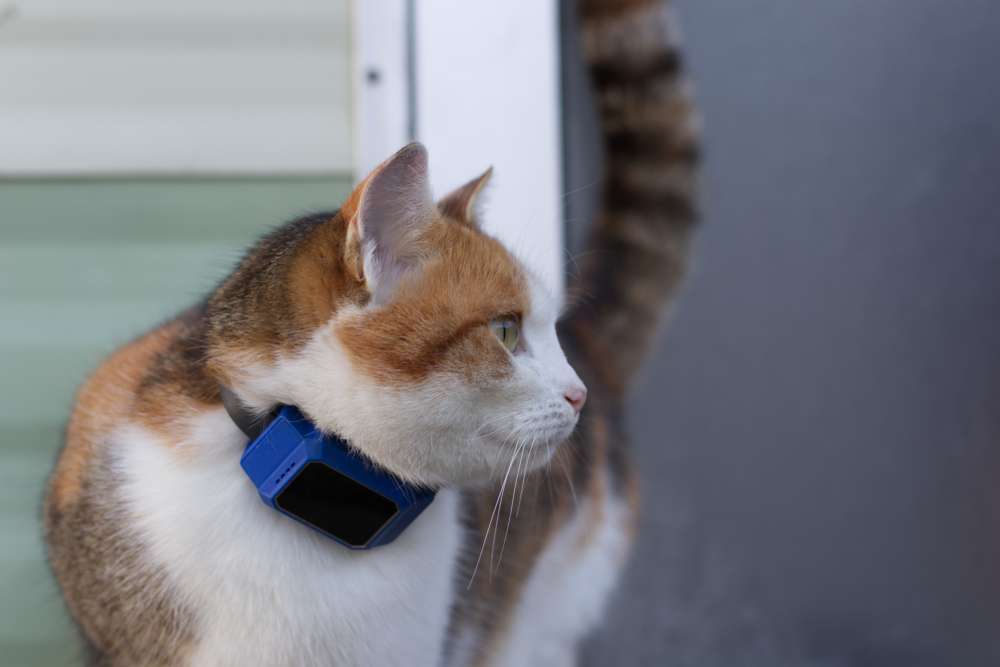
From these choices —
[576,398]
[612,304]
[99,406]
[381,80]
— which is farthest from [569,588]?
[381,80]

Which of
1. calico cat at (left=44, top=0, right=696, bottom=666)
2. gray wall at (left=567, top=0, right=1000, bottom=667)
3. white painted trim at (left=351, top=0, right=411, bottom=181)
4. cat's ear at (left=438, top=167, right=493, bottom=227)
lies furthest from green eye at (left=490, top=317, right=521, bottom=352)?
gray wall at (left=567, top=0, right=1000, bottom=667)

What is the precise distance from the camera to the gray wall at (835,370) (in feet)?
3.70

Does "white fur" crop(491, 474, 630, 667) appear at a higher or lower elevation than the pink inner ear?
lower

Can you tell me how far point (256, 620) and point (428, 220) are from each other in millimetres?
354

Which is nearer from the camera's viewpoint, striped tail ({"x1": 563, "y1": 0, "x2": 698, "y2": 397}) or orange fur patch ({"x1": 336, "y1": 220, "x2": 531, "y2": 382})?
orange fur patch ({"x1": 336, "y1": 220, "x2": 531, "y2": 382})

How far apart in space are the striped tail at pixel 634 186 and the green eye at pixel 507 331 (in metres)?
0.38

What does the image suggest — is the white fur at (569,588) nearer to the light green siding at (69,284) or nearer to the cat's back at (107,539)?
the cat's back at (107,539)

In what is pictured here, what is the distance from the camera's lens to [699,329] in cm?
114

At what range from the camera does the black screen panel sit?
19.4 inches

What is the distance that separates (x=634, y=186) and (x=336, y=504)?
73 centimetres

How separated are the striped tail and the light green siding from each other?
44 centimetres

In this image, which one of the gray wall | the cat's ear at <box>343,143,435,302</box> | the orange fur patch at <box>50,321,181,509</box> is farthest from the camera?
the gray wall

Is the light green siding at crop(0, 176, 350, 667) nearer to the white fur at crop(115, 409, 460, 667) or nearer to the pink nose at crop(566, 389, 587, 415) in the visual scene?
the white fur at crop(115, 409, 460, 667)

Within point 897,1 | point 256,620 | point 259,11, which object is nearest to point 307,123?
point 259,11
